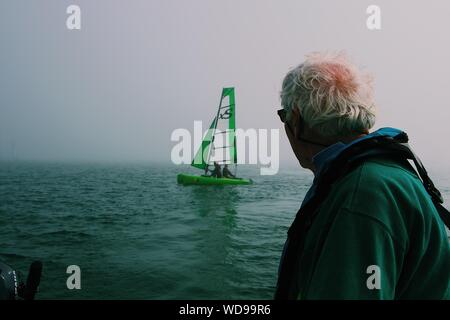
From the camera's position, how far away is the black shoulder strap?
146cm

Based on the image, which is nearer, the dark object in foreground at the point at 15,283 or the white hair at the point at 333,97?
the white hair at the point at 333,97

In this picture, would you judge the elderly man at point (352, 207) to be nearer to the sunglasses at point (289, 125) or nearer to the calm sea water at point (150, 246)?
the sunglasses at point (289, 125)

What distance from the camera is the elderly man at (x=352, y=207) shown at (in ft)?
4.18

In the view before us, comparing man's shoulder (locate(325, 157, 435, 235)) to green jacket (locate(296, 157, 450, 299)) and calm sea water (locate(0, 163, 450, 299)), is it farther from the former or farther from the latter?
calm sea water (locate(0, 163, 450, 299))

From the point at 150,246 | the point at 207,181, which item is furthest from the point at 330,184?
the point at 207,181

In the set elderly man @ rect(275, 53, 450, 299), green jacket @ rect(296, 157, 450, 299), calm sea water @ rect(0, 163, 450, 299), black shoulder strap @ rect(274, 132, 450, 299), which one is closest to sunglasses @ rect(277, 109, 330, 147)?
elderly man @ rect(275, 53, 450, 299)

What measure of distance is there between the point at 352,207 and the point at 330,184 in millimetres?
251

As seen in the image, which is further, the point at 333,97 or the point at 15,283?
the point at 15,283

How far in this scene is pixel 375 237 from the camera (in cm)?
125

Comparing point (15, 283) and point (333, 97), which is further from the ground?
point (333, 97)

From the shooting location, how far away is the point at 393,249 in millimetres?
1289

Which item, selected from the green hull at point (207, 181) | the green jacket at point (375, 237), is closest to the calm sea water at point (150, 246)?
the green jacket at point (375, 237)

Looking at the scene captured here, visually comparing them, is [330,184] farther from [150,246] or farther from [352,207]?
[150,246]

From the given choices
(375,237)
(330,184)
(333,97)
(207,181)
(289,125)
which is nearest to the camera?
(375,237)
